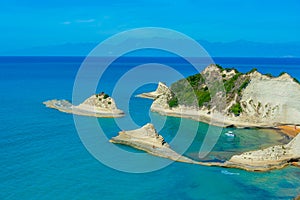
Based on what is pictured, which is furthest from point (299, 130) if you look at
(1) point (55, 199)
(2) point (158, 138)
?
(1) point (55, 199)

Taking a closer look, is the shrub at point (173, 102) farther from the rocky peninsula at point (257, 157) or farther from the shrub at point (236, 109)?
the rocky peninsula at point (257, 157)

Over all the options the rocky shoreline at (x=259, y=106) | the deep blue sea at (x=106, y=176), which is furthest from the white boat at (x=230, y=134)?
the rocky shoreline at (x=259, y=106)

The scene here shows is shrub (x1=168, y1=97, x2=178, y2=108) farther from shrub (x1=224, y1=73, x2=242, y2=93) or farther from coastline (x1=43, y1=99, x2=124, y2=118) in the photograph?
coastline (x1=43, y1=99, x2=124, y2=118)

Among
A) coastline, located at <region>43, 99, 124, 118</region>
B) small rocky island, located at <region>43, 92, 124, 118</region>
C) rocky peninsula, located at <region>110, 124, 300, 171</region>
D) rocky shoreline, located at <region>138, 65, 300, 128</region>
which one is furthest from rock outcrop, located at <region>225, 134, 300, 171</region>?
small rocky island, located at <region>43, 92, 124, 118</region>

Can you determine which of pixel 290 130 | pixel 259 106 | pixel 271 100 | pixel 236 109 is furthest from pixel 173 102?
pixel 290 130

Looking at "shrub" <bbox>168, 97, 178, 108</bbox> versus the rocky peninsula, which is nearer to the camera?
the rocky peninsula

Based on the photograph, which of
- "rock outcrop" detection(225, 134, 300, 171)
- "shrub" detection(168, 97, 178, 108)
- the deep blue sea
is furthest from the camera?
"shrub" detection(168, 97, 178, 108)

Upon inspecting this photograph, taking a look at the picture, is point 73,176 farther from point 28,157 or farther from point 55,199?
point 28,157

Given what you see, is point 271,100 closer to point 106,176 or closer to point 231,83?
point 231,83
